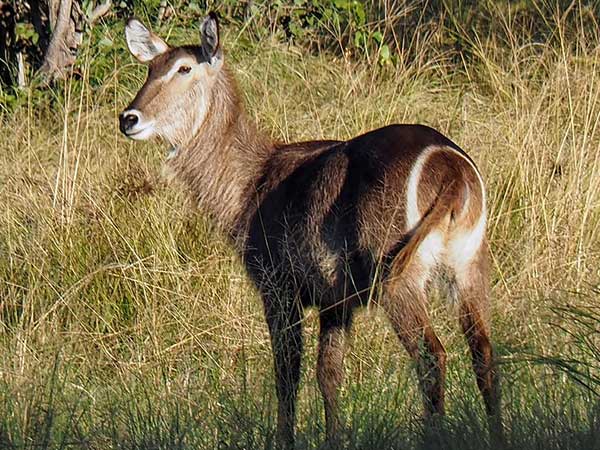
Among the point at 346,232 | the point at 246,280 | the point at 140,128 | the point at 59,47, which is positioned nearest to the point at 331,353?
the point at 346,232

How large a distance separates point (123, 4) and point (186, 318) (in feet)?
10.8

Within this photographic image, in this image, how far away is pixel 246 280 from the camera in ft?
18.1

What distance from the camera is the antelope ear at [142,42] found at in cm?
577

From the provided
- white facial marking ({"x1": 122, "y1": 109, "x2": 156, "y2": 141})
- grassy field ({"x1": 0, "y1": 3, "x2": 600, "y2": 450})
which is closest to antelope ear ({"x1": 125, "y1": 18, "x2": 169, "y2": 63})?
white facial marking ({"x1": 122, "y1": 109, "x2": 156, "y2": 141})

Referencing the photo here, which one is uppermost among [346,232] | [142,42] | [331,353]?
[142,42]

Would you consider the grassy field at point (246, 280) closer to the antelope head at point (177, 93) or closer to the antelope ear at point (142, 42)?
the antelope head at point (177, 93)

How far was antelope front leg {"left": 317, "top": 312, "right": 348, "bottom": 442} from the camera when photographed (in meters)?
4.78

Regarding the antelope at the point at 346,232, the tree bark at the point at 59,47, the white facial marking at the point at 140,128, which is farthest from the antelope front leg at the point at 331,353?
the tree bark at the point at 59,47

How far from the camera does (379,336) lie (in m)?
5.15

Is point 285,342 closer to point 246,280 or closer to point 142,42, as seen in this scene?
point 246,280

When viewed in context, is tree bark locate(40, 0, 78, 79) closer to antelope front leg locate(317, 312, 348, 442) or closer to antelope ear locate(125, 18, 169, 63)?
antelope ear locate(125, 18, 169, 63)

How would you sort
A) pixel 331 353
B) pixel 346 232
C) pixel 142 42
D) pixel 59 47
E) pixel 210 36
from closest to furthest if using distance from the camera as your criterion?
pixel 346 232 → pixel 331 353 → pixel 210 36 → pixel 142 42 → pixel 59 47

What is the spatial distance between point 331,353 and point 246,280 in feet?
2.46

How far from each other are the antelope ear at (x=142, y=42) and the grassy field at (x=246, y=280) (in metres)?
0.59
